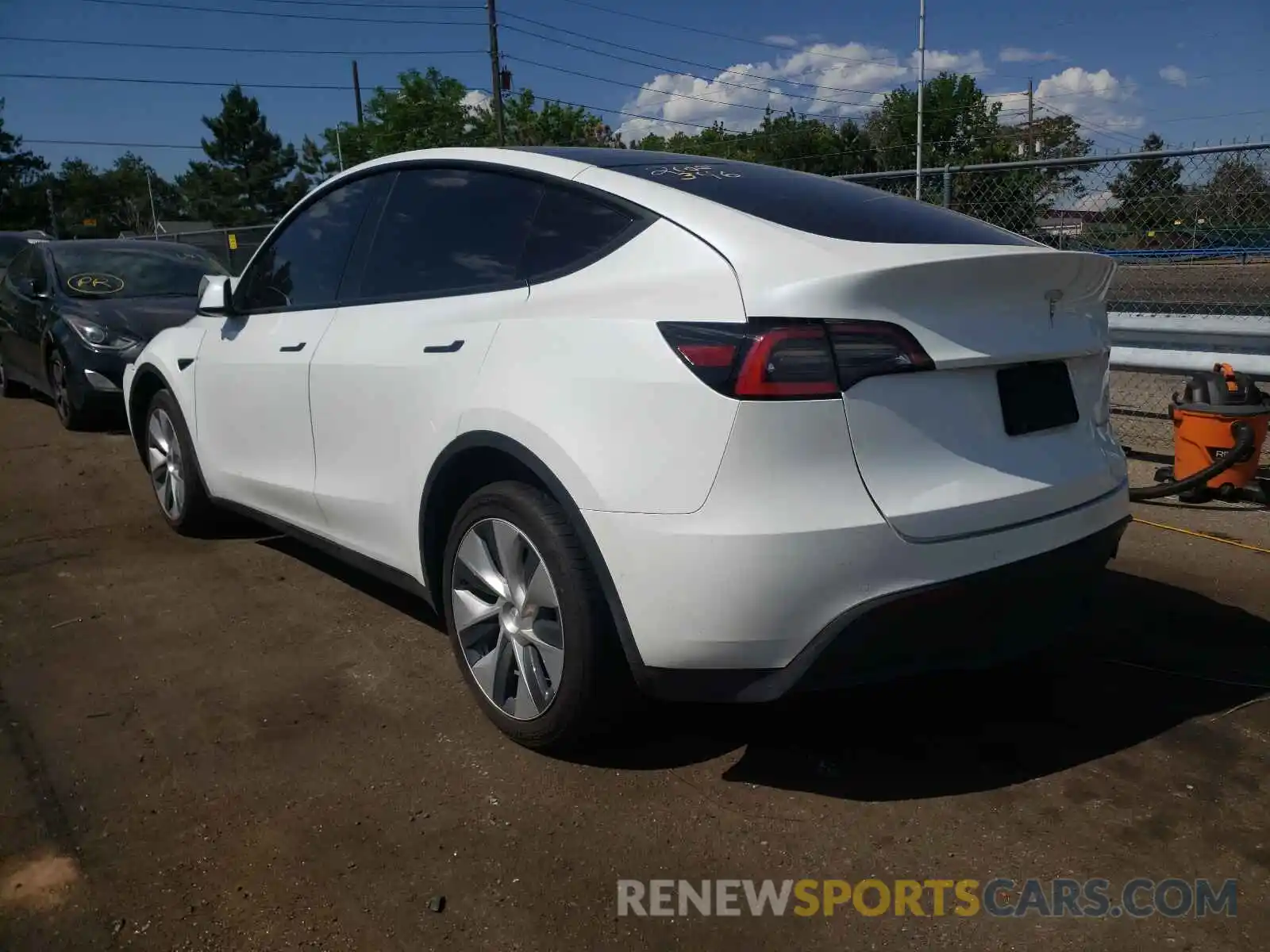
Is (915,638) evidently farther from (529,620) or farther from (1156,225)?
(1156,225)

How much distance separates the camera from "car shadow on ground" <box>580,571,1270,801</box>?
2906 mm

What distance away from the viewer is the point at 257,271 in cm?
462

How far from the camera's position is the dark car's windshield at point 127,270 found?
28.9 feet

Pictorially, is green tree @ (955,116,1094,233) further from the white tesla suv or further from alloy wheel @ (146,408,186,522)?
alloy wheel @ (146,408,186,522)

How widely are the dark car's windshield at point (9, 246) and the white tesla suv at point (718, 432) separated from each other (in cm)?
1413

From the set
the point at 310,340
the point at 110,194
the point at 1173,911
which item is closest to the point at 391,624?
the point at 310,340

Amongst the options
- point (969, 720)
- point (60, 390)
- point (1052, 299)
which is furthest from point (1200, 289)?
point (60, 390)

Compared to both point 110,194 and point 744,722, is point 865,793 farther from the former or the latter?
point 110,194

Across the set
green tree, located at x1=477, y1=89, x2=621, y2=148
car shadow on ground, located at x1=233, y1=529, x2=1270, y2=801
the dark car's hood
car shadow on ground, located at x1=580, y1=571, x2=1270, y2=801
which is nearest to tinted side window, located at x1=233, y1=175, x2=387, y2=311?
car shadow on ground, located at x1=233, y1=529, x2=1270, y2=801

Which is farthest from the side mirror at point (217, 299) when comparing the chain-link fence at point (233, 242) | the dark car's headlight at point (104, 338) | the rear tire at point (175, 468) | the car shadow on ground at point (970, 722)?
the chain-link fence at point (233, 242)

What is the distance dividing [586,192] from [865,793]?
1809mm

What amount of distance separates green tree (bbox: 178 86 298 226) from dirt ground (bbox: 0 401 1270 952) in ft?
257

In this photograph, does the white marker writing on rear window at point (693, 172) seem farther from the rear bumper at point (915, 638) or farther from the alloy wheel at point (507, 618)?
the rear bumper at point (915, 638)

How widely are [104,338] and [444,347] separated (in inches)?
239
